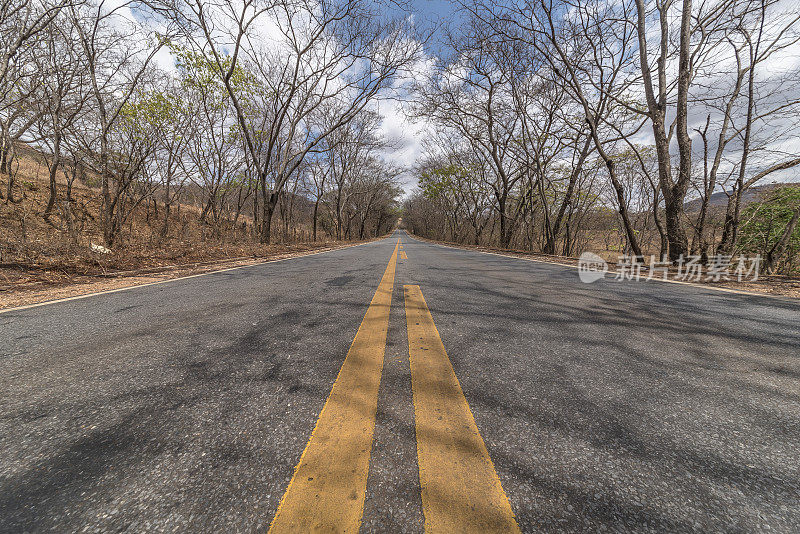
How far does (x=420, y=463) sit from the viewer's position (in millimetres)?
771

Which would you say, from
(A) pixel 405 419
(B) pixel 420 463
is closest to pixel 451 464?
(B) pixel 420 463

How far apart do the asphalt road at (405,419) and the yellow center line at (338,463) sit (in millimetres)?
21

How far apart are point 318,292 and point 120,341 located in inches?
58.7

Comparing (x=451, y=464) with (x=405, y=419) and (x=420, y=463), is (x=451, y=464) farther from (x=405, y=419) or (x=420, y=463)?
(x=405, y=419)

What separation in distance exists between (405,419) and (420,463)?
0.62ft

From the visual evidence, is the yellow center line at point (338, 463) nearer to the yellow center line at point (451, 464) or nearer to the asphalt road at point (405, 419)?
the asphalt road at point (405, 419)

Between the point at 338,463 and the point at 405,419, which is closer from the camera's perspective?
the point at 338,463

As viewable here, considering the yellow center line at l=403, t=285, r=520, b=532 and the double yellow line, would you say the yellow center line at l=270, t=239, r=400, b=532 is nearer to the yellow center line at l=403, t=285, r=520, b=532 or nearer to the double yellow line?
the double yellow line

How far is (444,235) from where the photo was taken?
133ft

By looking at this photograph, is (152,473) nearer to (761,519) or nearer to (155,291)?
(761,519)

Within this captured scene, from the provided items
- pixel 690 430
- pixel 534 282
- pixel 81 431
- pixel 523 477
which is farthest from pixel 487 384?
pixel 534 282

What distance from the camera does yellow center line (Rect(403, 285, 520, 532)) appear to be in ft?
2.06

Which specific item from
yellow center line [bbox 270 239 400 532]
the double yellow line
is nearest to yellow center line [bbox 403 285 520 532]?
→ the double yellow line

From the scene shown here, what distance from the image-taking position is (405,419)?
3.13 feet
